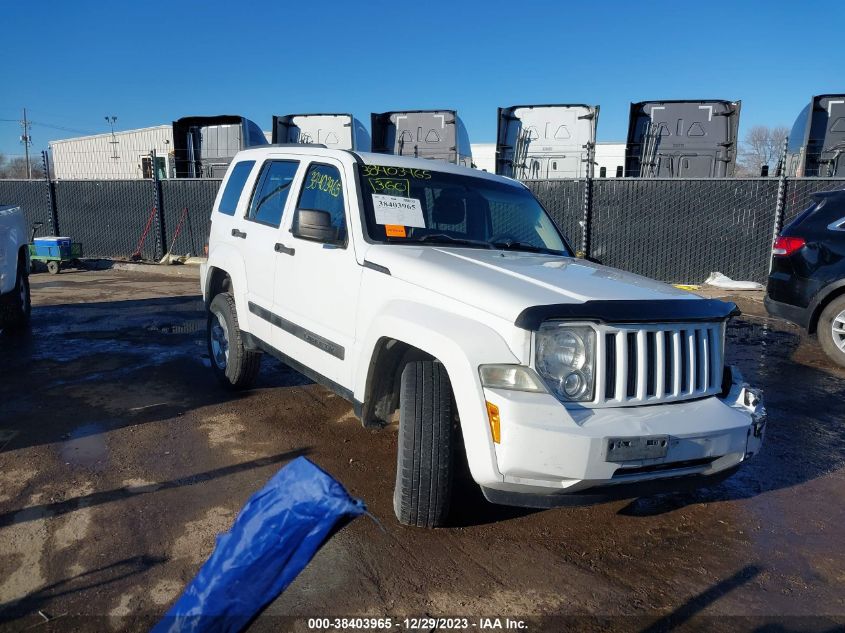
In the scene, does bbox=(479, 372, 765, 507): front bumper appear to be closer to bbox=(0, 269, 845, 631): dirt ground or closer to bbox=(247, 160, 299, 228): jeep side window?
bbox=(0, 269, 845, 631): dirt ground

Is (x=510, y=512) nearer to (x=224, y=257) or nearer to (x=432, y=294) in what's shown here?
(x=432, y=294)

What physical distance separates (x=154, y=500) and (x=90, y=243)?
15.0 meters

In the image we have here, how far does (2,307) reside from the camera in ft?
22.2

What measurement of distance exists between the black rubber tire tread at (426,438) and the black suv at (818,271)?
5237mm

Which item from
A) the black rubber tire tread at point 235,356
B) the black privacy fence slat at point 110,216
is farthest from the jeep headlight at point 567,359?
the black privacy fence slat at point 110,216

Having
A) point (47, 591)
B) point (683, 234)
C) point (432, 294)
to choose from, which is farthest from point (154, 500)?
point (683, 234)

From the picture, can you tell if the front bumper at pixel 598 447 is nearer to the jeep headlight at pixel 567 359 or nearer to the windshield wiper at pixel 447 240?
the jeep headlight at pixel 567 359

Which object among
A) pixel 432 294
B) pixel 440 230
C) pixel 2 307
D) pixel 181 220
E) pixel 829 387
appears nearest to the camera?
pixel 432 294

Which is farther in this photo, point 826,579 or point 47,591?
point 826,579

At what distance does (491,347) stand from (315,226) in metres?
1.44

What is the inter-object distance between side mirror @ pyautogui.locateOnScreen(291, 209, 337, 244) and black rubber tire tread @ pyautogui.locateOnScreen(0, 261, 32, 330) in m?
4.73

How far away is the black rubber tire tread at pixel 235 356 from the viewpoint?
5074 mm

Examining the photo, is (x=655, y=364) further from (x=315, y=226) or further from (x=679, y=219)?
(x=679, y=219)

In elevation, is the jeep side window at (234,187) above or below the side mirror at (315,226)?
above
